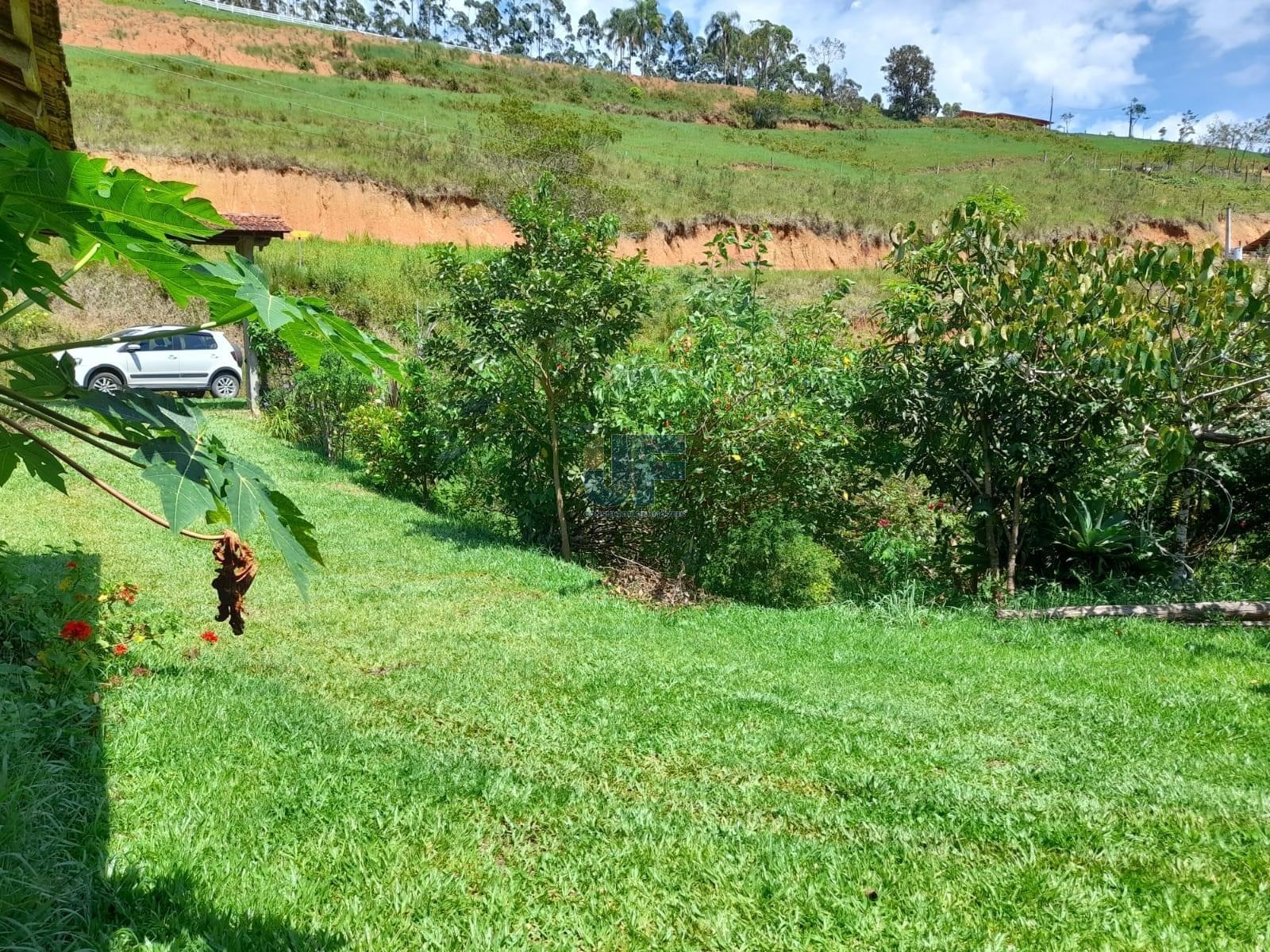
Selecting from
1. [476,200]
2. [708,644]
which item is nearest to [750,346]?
[708,644]

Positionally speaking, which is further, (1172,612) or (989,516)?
(989,516)

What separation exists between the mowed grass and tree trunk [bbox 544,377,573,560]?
2185 mm

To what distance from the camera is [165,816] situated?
9.88 ft

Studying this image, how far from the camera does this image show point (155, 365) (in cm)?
1639

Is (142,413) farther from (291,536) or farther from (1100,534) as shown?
(1100,534)

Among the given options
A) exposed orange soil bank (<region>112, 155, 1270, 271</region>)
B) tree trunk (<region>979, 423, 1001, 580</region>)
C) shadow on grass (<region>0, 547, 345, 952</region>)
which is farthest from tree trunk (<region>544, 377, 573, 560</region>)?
exposed orange soil bank (<region>112, 155, 1270, 271</region>)

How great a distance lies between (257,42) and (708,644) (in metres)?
61.1

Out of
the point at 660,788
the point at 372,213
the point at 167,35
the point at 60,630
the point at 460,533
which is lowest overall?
the point at 460,533

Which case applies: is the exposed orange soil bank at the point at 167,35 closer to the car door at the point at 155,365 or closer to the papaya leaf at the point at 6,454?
the car door at the point at 155,365

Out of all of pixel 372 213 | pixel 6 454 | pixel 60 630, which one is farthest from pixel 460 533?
pixel 372 213

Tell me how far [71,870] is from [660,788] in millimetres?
2044

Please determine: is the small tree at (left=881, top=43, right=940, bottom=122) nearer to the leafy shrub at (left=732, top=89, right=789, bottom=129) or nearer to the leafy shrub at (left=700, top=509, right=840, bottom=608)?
the leafy shrub at (left=732, top=89, right=789, bottom=129)

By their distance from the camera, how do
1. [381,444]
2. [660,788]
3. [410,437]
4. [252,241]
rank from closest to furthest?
[660,788], [410,437], [381,444], [252,241]

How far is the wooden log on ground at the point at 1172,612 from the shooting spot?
6344 mm
